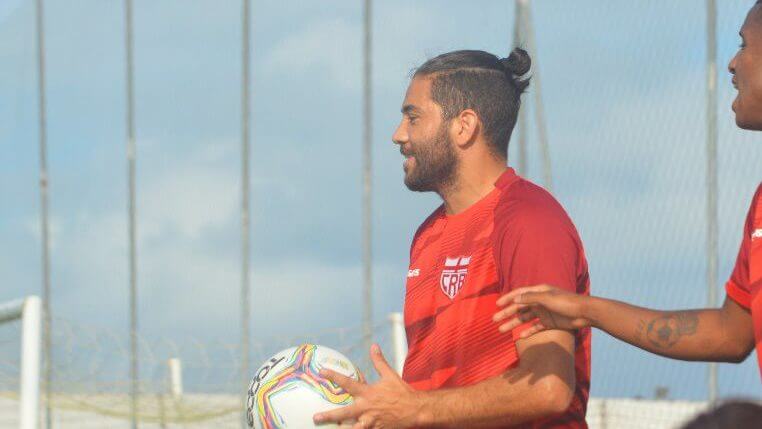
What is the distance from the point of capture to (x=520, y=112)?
8875 mm

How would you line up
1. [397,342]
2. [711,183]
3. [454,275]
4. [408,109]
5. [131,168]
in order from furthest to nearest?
1. [131,168]
2. [397,342]
3. [711,183]
4. [408,109]
5. [454,275]

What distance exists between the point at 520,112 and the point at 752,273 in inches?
248

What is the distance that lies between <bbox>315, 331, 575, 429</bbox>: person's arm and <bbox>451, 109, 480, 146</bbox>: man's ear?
Result: 702mm

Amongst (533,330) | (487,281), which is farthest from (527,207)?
(533,330)

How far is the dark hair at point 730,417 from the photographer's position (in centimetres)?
121

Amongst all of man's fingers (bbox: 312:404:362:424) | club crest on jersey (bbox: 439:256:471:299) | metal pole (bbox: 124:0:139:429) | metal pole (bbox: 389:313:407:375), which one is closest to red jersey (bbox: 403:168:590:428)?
club crest on jersey (bbox: 439:256:471:299)

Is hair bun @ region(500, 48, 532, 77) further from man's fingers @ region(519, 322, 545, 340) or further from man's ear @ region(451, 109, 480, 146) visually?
man's fingers @ region(519, 322, 545, 340)

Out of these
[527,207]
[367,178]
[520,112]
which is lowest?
[367,178]

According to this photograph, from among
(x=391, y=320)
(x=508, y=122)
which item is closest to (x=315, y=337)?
(x=391, y=320)

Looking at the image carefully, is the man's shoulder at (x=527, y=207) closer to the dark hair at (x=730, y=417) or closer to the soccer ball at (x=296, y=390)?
the soccer ball at (x=296, y=390)

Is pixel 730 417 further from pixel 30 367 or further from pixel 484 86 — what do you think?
pixel 30 367

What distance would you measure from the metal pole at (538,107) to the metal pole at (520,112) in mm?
28

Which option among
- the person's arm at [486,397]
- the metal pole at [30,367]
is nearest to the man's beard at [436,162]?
the person's arm at [486,397]

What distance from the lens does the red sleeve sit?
271cm
